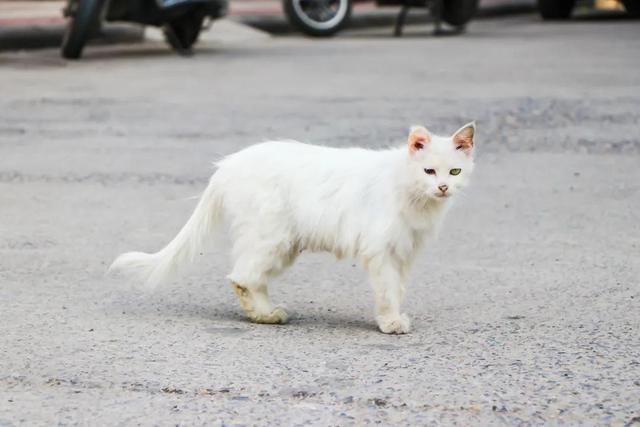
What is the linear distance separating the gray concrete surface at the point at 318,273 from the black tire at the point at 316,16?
4.74 m

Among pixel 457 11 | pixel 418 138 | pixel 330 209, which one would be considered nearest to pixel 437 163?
pixel 418 138

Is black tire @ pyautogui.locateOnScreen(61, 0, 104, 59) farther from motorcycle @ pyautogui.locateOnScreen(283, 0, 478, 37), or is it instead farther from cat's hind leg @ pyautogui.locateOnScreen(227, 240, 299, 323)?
cat's hind leg @ pyautogui.locateOnScreen(227, 240, 299, 323)

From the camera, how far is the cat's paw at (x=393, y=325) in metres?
4.69

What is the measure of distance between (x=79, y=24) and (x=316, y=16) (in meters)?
4.70

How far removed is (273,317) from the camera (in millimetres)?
4855

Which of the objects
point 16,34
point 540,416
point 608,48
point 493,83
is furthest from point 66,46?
point 540,416

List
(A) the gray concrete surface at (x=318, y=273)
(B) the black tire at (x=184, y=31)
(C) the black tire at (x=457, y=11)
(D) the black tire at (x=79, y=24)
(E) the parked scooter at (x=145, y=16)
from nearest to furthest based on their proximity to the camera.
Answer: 1. (A) the gray concrete surface at (x=318, y=273)
2. (D) the black tire at (x=79, y=24)
3. (E) the parked scooter at (x=145, y=16)
4. (B) the black tire at (x=184, y=31)
5. (C) the black tire at (x=457, y=11)

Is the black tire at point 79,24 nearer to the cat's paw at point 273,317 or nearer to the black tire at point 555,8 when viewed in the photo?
the cat's paw at point 273,317

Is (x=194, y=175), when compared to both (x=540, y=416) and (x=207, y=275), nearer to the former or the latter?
(x=207, y=275)

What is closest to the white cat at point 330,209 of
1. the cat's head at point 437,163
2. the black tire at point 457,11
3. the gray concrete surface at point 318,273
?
the cat's head at point 437,163

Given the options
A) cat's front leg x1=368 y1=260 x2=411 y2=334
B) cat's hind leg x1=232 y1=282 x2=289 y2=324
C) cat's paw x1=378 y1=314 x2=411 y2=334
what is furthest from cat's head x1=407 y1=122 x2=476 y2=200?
cat's hind leg x1=232 y1=282 x2=289 y2=324

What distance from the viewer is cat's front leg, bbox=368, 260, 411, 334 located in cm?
470

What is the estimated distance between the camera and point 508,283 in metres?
5.48

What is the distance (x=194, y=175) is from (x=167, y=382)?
3904 millimetres
